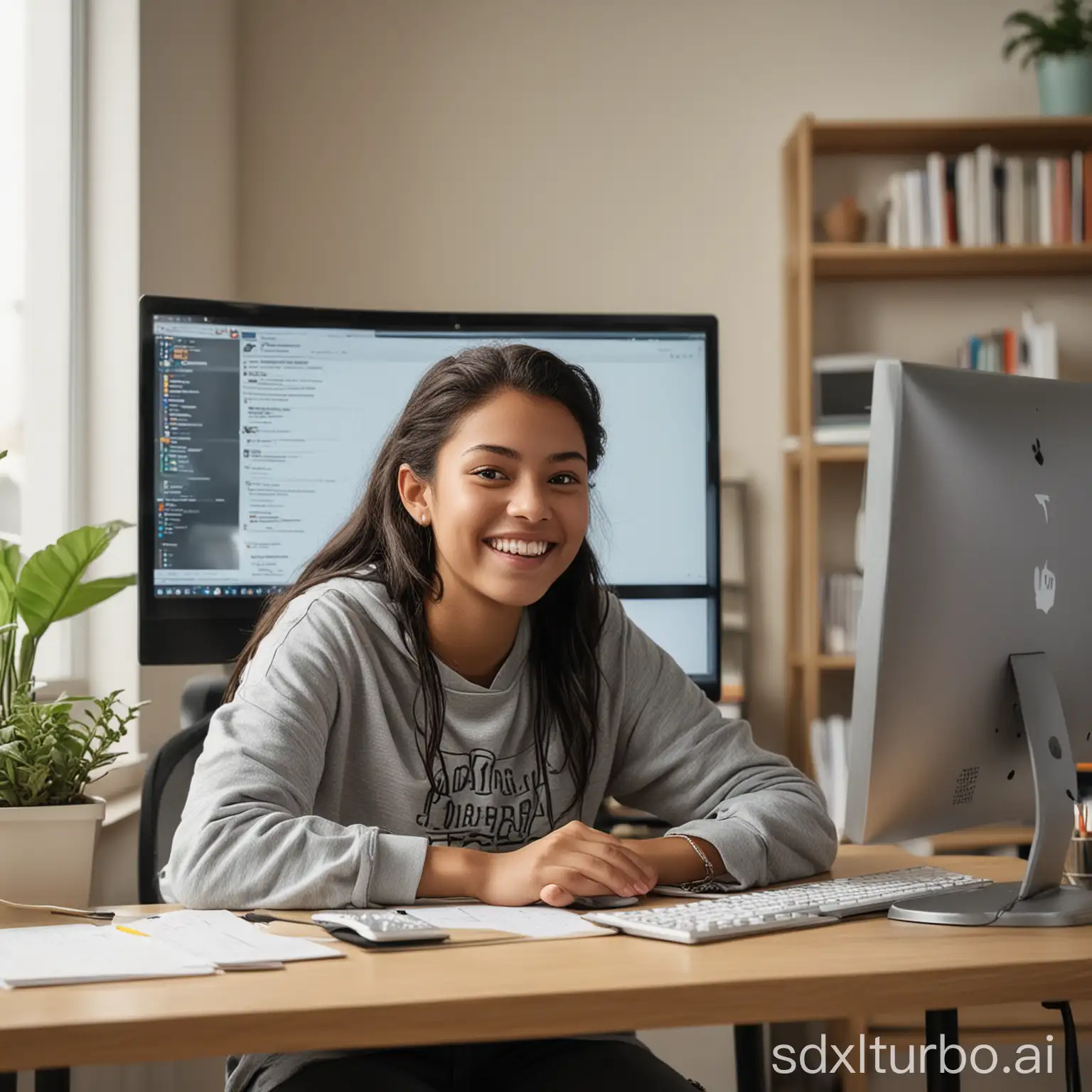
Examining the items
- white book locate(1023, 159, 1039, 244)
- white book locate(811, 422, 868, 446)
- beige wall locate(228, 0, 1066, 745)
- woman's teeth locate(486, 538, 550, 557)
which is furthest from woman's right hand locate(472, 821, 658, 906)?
white book locate(1023, 159, 1039, 244)

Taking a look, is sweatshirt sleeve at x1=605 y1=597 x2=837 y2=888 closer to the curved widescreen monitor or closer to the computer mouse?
the computer mouse

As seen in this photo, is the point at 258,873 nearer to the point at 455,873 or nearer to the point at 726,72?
the point at 455,873

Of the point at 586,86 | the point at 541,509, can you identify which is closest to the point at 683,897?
the point at 541,509

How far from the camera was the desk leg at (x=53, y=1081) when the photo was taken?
105cm

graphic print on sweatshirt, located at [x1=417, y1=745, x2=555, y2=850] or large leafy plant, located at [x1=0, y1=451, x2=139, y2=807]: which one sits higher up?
large leafy plant, located at [x1=0, y1=451, x2=139, y2=807]

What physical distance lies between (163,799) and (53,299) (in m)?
1.27

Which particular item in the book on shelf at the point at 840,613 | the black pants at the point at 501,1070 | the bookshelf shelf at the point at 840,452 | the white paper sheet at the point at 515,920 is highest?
the bookshelf shelf at the point at 840,452

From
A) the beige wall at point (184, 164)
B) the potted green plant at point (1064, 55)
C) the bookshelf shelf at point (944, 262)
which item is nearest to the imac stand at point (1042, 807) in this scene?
the beige wall at point (184, 164)

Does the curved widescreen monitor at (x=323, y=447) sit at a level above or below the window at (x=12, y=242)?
below

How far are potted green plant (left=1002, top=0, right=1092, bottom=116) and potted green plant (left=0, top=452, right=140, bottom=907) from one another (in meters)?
2.66

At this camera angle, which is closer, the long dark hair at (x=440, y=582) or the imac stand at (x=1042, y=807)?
the imac stand at (x=1042, y=807)

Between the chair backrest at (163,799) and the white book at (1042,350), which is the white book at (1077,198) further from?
the chair backrest at (163,799)

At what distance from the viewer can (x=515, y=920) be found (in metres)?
1.07

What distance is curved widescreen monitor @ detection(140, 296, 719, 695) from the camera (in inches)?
67.7
